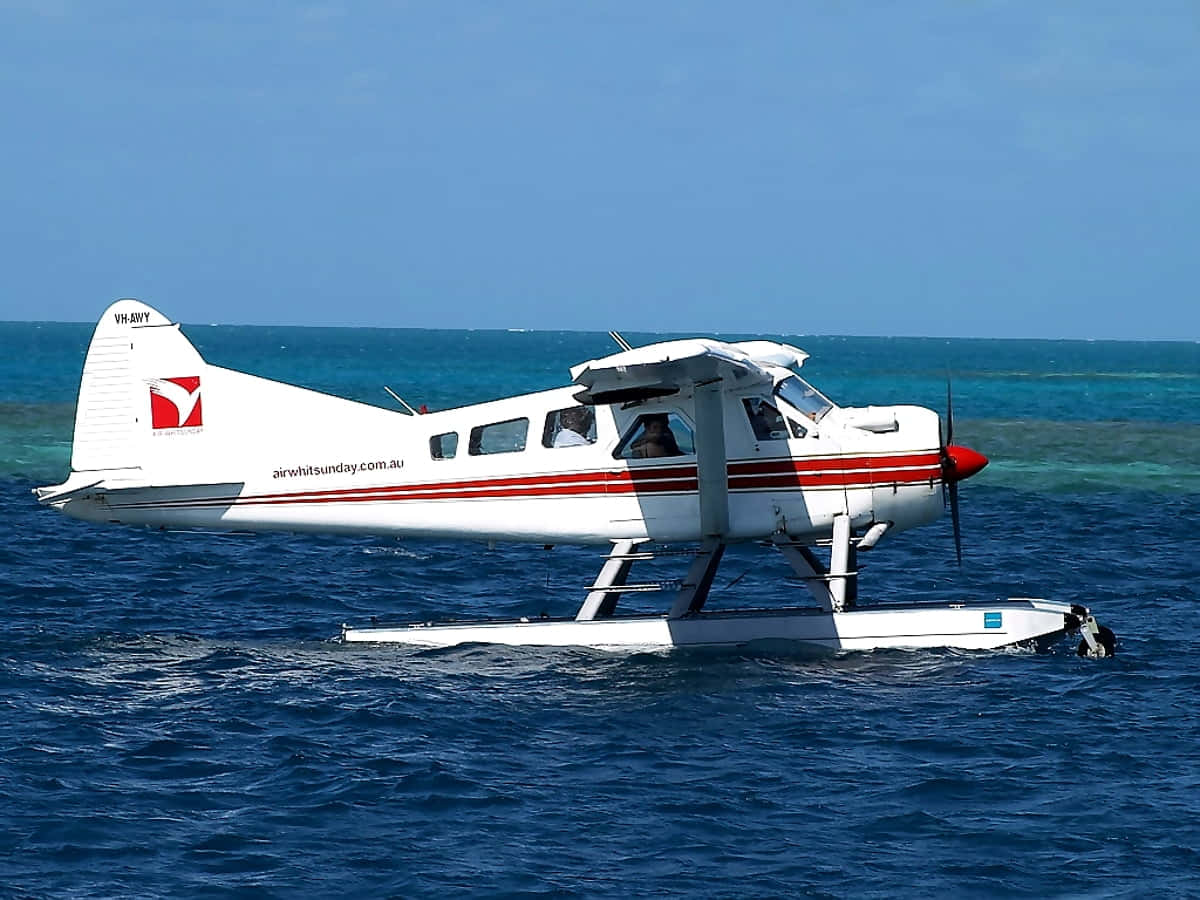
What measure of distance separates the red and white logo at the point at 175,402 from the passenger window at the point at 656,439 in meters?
4.79

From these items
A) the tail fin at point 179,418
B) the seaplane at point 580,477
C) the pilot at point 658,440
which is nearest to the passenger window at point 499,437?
the seaplane at point 580,477

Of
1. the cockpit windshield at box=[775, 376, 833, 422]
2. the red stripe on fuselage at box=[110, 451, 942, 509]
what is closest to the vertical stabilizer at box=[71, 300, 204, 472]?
the red stripe on fuselage at box=[110, 451, 942, 509]

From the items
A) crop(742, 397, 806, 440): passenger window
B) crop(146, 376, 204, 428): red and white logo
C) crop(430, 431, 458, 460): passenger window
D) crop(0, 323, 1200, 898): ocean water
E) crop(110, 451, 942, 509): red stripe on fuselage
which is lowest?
crop(0, 323, 1200, 898): ocean water

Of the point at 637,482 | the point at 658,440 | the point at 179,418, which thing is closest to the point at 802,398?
the point at 658,440

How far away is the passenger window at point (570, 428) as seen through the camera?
17062 millimetres

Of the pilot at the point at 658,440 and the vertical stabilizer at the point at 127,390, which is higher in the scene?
the vertical stabilizer at the point at 127,390

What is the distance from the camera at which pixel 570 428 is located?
17094 millimetres

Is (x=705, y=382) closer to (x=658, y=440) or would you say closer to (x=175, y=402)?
(x=658, y=440)

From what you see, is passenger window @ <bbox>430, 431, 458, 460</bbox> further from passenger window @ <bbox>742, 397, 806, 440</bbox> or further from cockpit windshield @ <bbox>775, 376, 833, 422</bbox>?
cockpit windshield @ <bbox>775, 376, 833, 422</bbox>

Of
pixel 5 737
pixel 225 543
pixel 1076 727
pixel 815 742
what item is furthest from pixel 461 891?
pixel 225 543

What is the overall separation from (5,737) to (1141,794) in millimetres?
9533

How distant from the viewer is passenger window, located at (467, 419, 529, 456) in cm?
1706

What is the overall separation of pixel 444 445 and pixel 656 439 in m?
2.38

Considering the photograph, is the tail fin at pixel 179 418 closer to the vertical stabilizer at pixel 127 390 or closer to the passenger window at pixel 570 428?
the vertical stabilizer at pixel 127 390
